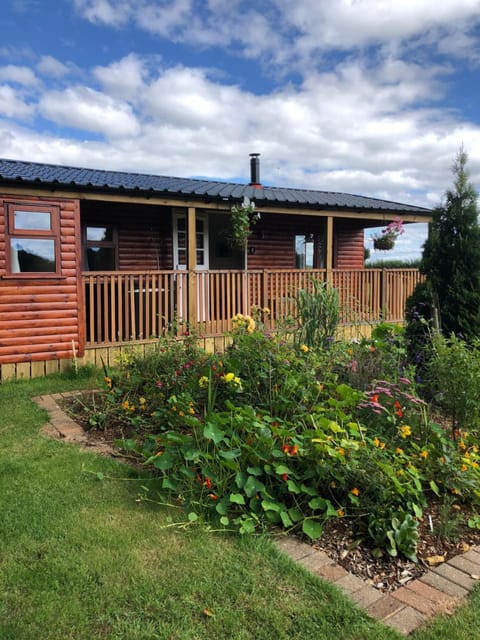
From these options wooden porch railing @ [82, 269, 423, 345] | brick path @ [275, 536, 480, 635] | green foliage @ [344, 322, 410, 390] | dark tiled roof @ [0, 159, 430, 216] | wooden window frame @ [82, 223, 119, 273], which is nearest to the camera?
brick path @ [275, 536, 480, 635]

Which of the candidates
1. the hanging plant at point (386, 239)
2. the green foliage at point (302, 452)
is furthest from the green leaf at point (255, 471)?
the hanging plant at point (386, 239)

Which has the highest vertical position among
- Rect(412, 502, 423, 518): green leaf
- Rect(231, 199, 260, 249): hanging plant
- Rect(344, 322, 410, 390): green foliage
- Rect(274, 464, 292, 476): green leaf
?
Rect(231, 199, 260, 249): hanging plant

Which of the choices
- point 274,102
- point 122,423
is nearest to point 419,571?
point 122,423

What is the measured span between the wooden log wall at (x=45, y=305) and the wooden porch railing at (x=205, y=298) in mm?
266

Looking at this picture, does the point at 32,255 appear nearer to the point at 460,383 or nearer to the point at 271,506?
the point at 271,506

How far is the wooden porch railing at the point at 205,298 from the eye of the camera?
24.1 feet

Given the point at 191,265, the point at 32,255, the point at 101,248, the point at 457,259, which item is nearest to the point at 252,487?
→ the point at 457,259

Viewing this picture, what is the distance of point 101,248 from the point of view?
9.85 meters

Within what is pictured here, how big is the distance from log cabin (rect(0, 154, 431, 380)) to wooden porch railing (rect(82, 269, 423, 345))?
0.03 m

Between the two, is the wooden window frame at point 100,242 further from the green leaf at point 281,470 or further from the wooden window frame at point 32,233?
the green leaf at point 281,470

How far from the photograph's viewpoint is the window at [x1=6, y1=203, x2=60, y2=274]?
21.7 feet

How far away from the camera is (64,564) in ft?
7.46

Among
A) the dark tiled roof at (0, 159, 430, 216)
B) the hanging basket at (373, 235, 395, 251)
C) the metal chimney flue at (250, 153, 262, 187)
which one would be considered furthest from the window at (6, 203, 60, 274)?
the hanging basket at (373, 235, 395, 251)

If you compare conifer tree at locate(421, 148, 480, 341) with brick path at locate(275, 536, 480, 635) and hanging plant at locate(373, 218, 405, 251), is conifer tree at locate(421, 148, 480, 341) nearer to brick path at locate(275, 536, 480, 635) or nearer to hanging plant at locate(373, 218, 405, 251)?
brick path at locate(275, 536, 480, 635)
